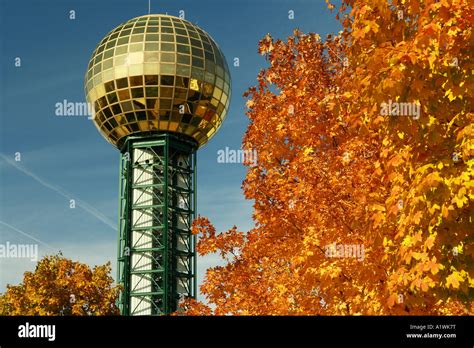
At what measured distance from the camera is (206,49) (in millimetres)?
59250

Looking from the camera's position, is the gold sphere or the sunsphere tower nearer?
the sunsphere tower

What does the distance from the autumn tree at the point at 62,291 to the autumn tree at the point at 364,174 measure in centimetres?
2245

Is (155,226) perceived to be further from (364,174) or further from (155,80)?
(364,174)

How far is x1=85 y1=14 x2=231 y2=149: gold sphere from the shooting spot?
185ft

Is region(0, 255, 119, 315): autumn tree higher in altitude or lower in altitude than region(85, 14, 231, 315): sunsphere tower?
lower

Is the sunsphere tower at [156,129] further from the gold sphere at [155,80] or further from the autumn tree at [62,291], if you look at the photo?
the autumn tree at [62,291]

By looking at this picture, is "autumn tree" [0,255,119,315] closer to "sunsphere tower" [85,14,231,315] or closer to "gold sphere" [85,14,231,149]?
"sunsphere tower" [85,14,231,315]

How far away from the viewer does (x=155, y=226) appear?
54.7 meters

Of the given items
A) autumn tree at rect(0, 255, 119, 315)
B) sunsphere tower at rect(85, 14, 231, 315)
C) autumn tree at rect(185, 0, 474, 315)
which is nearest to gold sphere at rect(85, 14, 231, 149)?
sunsphere tower at rect(85, 14, 231, 315)

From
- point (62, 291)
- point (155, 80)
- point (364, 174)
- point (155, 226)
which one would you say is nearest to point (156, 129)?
point (155, 80)

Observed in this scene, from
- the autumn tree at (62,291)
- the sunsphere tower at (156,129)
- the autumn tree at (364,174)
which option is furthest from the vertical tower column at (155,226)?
the autumn tree at (364,174)

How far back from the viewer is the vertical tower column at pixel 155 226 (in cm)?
5344

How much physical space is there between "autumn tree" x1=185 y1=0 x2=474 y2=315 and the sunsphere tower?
35828mm

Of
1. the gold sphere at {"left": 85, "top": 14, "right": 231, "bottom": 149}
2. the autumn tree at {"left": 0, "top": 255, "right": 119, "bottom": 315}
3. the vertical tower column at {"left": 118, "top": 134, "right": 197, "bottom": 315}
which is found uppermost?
the gold sphere at {"left": 85, "top": 14, "right": 231, "bottom": 149}
